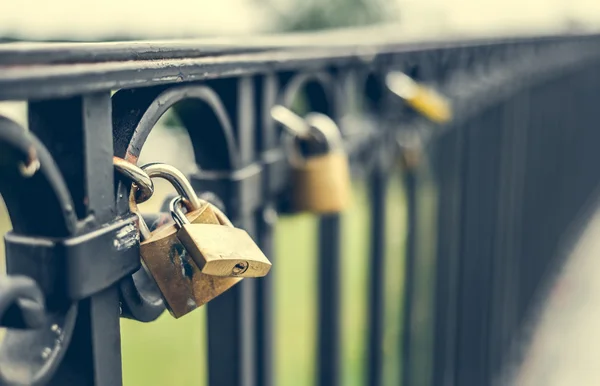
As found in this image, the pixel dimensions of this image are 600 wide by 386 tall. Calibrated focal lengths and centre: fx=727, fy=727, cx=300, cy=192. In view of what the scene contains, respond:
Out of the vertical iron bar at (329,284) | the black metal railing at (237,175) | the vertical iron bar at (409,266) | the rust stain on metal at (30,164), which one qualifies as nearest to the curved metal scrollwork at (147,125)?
the black metal railing at (237,175)

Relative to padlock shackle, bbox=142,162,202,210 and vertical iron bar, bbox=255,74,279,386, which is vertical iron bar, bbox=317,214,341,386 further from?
padlock shackle, bbox=142,162,202,210

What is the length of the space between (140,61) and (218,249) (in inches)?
8.3

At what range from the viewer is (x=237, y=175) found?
1.08 meters

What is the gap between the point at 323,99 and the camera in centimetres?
147

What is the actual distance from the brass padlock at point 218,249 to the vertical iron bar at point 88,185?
0.26ft

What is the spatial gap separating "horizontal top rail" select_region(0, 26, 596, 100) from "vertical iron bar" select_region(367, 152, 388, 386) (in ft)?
1.61

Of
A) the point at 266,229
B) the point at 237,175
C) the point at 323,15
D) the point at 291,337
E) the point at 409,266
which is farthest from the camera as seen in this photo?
the point at 323,15

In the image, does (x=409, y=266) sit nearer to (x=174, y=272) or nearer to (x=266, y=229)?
(x=266, y=229)

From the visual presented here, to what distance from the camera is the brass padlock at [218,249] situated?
75 cm

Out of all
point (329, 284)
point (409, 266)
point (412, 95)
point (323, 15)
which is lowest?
point (409, 266)

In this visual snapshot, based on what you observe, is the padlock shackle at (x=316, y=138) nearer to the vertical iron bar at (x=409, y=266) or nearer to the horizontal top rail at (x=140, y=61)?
the horizontal top rail at (x=140, y=61)

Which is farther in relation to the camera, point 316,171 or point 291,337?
point 291,337

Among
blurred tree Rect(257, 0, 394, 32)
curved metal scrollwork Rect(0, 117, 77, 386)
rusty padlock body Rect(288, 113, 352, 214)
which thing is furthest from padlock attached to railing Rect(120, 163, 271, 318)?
blurred tree Rect(257, 0, 394, 32)

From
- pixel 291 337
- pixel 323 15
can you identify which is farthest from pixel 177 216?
pixel 323 15
